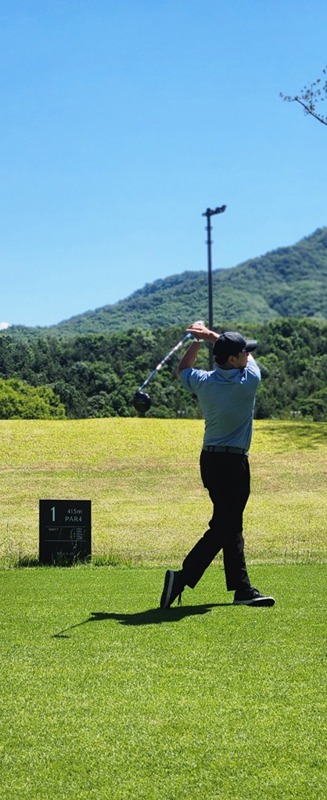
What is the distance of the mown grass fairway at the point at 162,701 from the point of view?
3.57 m

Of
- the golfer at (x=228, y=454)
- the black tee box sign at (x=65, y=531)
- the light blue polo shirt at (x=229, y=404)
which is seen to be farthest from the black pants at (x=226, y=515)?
the black tee box sign at (x=65, y=531)

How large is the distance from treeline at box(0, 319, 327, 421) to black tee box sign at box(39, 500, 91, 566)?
26.0 meters

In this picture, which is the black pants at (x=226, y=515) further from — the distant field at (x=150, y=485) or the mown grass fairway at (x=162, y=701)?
the distant field at (x=150, y=485)

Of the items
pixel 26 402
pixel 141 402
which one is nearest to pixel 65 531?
pixel 141 402

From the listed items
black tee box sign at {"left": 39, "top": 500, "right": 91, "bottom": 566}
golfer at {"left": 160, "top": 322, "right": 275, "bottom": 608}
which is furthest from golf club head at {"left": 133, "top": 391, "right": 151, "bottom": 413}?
black tee box sign at {"left": 39, "top": 500, "right": 91, "bottom": 566}

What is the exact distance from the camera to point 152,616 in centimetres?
665

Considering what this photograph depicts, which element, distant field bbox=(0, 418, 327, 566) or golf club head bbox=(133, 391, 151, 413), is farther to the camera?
distant field bbox=(0, 418, 327, 566)

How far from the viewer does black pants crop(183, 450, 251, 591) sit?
6.88 m

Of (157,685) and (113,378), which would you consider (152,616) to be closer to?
(157,685)

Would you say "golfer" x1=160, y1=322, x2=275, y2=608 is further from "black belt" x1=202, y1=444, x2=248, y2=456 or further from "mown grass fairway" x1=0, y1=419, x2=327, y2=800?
"mown grass fairway" x1=0, y1=419, x2=327, y2=800

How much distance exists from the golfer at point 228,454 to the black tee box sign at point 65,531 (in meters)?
4.64

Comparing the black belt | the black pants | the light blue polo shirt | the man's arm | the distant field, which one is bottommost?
the distant field

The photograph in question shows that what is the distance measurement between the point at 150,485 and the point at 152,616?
16.5 m

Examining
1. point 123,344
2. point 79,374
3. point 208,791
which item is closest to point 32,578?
point 208,791
